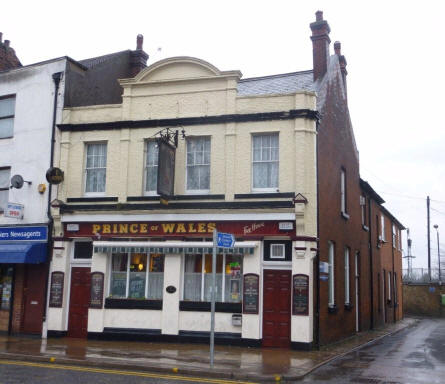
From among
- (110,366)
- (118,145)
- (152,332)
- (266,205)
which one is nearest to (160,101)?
(118,145)

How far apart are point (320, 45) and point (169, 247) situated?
9.74 m

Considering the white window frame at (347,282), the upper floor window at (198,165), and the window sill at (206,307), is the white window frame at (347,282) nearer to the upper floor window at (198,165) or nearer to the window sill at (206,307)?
the window sill at (206,307)

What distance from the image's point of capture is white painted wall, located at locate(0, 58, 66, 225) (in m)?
20.1

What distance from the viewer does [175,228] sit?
59.8ft

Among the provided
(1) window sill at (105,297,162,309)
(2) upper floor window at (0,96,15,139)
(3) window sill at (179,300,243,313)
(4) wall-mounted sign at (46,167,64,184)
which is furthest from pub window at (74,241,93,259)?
(2) upper floor window at (0,96,15,139)

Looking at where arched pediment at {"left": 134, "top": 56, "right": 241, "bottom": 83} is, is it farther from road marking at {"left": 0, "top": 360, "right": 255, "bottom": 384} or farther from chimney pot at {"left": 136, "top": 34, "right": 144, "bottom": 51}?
road marking at {"left": 0, "top": 360, "right": 255, "bottom": 384}

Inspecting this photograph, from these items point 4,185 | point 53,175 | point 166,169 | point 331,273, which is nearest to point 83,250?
point 53,175

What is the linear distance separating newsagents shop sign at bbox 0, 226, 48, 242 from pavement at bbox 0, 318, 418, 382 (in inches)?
141

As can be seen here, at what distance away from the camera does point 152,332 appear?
17891 millimetres

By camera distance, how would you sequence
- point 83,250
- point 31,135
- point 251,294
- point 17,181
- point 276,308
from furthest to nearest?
point 31,135
point 17,181
point 83,250
point 251,294
point 276,308

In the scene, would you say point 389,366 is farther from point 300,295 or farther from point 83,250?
point 83,250

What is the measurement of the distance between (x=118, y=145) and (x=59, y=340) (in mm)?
7035

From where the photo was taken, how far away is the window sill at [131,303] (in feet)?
59.4

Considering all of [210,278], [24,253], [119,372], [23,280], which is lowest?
[119,372]
